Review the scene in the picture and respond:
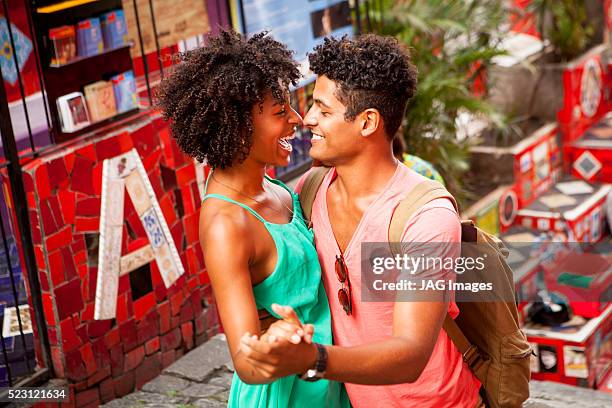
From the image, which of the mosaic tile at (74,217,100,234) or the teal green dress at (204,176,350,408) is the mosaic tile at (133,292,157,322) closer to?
the mosaic tile at (74,217,100,234)

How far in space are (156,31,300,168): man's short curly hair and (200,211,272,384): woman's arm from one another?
0.28 m

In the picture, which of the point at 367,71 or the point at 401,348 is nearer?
the point at 401,348

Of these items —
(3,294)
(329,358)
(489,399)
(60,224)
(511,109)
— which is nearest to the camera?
(329,358)

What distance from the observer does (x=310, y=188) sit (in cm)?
313

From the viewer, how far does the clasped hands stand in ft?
7.06

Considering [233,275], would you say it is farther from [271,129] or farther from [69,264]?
[69,264]

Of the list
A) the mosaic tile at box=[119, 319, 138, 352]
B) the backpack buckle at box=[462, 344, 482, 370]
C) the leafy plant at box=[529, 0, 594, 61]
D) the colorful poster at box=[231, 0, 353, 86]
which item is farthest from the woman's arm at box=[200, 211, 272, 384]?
the leafy plant at box=[529, 0, 594, 61]

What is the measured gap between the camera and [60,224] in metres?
4.71

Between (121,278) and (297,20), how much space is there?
2.62 metres

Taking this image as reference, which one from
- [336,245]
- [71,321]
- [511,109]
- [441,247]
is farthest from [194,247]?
[511,109]

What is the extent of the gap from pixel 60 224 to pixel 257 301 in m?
2.25

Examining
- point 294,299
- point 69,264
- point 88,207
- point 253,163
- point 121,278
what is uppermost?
point 253,163

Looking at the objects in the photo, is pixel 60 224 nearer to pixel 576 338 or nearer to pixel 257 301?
pixel 257 301

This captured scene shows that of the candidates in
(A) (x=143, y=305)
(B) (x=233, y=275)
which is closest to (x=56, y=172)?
(A) (x=143, y=305)
